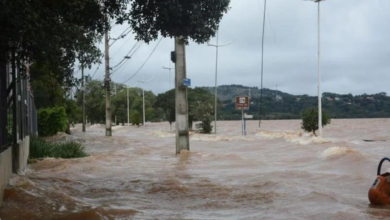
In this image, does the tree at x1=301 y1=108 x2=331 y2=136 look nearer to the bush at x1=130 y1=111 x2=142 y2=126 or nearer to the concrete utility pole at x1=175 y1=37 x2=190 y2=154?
the concrete utility pole at x1=175 y1=37 x2=190 y2=154

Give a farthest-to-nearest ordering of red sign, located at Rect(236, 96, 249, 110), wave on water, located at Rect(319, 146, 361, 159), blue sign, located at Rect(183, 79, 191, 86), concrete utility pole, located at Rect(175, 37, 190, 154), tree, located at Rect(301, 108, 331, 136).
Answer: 1. red sign, located at Rect(236, 96, 249, 110)
2. tree, located at Rect(301, 108, 331, 136)
3. concrete utility pole, located at Rect(175, 37, 190, 154)
4. blue sign, located at Rect(183, 79, 191, 86)
5. wave on water, located at Rect(319, 146, 361, 159)

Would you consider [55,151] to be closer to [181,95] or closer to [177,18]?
[181,95]

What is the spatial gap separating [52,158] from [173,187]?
789 centimetres

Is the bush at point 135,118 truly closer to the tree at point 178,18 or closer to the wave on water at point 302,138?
the wave on water at point 302,138

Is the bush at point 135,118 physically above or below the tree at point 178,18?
below

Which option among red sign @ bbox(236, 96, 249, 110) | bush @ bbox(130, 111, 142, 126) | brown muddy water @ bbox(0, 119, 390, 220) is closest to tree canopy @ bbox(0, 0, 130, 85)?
brown muddy water @ bbox(0, 119, 390, 220)

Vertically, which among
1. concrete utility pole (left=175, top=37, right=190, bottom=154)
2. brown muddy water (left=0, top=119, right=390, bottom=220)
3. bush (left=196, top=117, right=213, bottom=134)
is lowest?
brown muddy water (left=0, top=119, right=390, bottom=220)

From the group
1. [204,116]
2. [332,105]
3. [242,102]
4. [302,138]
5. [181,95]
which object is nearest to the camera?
[181,95]

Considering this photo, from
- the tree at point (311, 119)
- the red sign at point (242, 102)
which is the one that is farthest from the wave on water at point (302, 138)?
the red sign at point (242, 102)

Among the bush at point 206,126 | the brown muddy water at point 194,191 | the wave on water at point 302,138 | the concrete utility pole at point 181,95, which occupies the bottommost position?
the brown muddy water at point 194,191

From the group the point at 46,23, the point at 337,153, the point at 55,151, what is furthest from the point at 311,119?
the point at 46,23

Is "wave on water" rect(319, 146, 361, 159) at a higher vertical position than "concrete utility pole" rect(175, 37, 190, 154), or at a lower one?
lower

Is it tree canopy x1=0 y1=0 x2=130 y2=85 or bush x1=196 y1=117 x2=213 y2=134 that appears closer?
tree canopy x1=0 y1=0 x2=130 y2=85

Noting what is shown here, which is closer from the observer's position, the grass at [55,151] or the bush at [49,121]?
the grass at [55,151]
